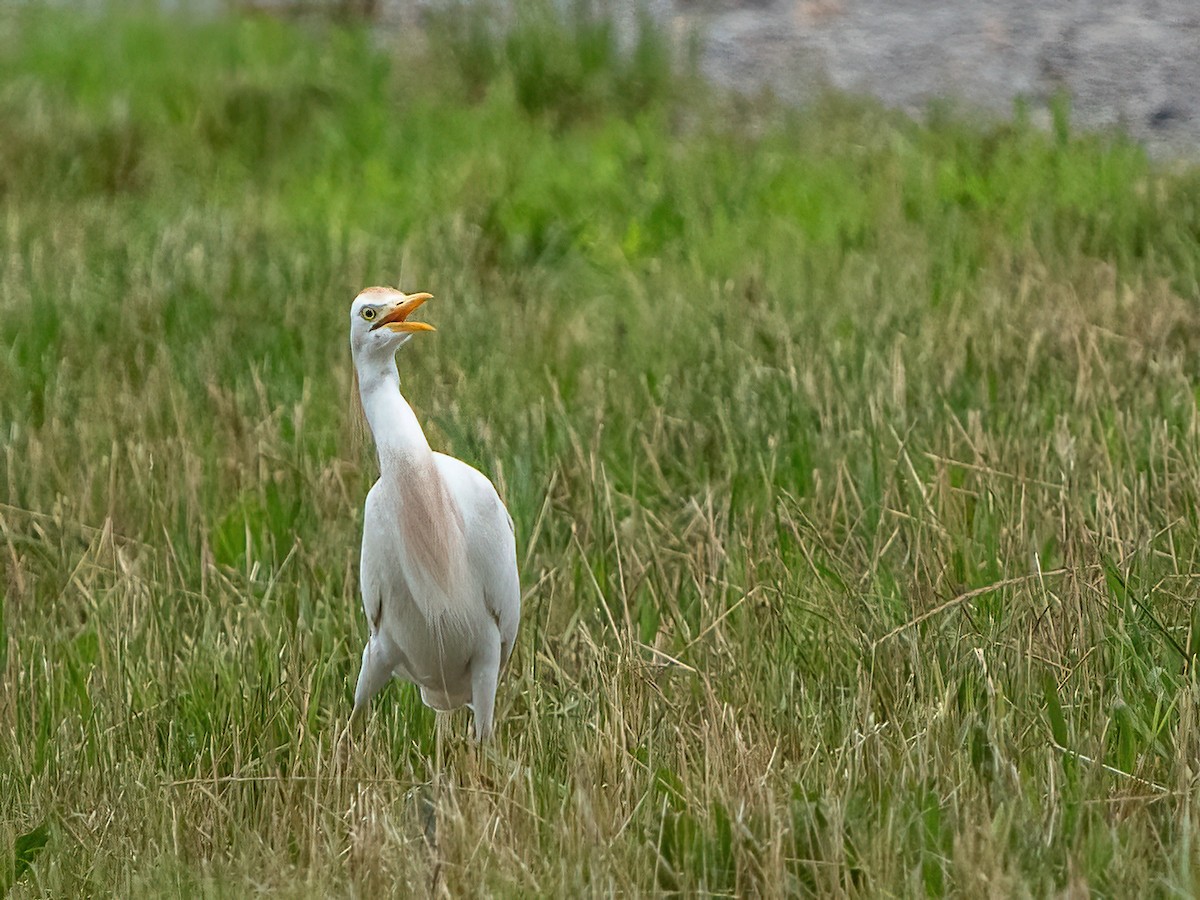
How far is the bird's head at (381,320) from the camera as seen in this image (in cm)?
271

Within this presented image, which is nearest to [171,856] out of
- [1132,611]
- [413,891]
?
[413,891]

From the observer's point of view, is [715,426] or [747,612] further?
[715,426]

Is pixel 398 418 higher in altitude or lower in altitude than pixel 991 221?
higher

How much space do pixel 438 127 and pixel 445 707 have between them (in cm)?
534

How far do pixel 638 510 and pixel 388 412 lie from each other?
1281mm

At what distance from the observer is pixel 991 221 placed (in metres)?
6.29

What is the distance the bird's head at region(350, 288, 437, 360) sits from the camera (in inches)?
107

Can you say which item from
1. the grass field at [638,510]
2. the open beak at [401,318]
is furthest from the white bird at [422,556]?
the grass field at [638,510]

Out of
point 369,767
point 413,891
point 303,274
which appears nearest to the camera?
point 413,891

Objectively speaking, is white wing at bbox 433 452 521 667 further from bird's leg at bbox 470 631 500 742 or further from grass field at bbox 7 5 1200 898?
grass field at bbox 7 5 1200 898

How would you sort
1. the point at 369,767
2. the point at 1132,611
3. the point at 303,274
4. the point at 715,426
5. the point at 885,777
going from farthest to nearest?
the point at 303,274, the point at 715,426, the point at 1132,611, the point at 369,767, the point at 885,777

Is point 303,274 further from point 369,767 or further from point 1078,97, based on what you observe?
point 1078,97

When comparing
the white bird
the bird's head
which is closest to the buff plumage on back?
the white bird

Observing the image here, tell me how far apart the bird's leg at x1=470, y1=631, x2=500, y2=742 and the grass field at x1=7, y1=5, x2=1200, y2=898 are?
76mm
